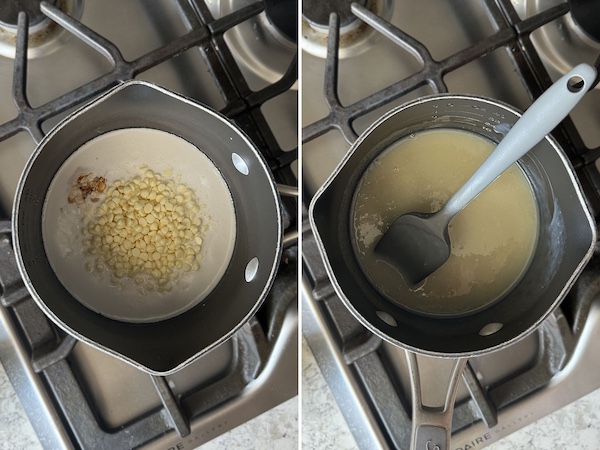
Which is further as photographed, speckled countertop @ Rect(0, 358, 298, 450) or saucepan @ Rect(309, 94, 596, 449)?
speckled countertop @ Rect(0, 358, 298, 450)

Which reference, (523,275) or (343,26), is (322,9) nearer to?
(343,26)

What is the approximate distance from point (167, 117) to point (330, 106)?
17 cm

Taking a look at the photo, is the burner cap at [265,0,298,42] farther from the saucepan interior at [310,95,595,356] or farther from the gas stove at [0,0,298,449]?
the saucepan interior at [310,95,595,356]

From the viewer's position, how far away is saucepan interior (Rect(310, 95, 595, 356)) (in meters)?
0.50

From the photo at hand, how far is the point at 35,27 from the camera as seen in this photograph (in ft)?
1.97

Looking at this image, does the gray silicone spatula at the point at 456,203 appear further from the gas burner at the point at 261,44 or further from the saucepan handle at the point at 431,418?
the gas burner at the point at 261,44

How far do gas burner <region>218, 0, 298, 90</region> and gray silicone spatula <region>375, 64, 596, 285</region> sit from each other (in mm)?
225

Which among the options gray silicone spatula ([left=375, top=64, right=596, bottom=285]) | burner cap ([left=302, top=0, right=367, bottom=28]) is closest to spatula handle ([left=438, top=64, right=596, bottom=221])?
gray silicone spatula ([left=375, top=64, right=596, bottom=285])

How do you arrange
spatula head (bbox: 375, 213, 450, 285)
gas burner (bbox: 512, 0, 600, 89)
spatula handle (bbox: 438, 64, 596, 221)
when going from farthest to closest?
gas burner (bbox: 512, 0, 600, 89), spatula head (bbox: 375, 213, 450, 285), spatula handle (bbox: 438, 64, 596, 221)

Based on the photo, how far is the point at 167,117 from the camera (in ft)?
1.92

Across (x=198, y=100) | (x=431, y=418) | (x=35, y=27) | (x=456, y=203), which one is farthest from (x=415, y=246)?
(x=35, y=27)

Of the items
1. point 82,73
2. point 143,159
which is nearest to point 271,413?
point 143,159

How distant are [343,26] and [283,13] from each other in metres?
0.07

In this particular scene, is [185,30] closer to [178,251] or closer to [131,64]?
[131,64]
